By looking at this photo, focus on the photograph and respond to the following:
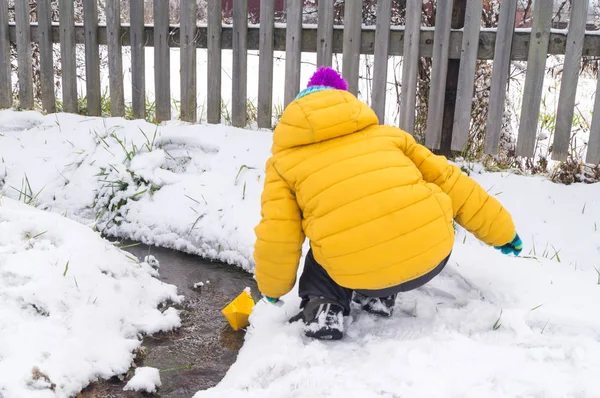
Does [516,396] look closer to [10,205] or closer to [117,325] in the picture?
A: [117,325]

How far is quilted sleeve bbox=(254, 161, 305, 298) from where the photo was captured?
2.26 m

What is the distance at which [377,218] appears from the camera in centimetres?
216

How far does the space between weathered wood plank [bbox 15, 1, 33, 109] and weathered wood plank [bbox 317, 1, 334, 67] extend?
2767mm

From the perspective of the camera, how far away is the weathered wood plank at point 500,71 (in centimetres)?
382

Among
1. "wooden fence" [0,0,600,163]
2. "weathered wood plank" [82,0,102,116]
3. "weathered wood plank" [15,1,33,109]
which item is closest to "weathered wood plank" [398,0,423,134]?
"wooden fence" [0,0,600,163]

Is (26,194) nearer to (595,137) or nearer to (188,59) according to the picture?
(188,59)

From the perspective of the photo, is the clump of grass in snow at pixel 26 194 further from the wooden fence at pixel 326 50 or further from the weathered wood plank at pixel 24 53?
the weathered wood plank at pixel 24 53

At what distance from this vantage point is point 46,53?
5402 millimetres

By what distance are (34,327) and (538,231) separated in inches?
102

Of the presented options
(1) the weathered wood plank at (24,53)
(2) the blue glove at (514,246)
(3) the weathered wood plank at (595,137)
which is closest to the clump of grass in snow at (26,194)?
(1) the weathered wood plank at (24,53)

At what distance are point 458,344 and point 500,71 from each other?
2292mm

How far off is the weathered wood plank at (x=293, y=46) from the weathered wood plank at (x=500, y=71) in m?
1.34

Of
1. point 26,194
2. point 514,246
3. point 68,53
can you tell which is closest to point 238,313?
point 514,246

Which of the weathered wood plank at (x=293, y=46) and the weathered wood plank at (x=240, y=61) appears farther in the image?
the weathered wood plank at (x=240, y=61)
